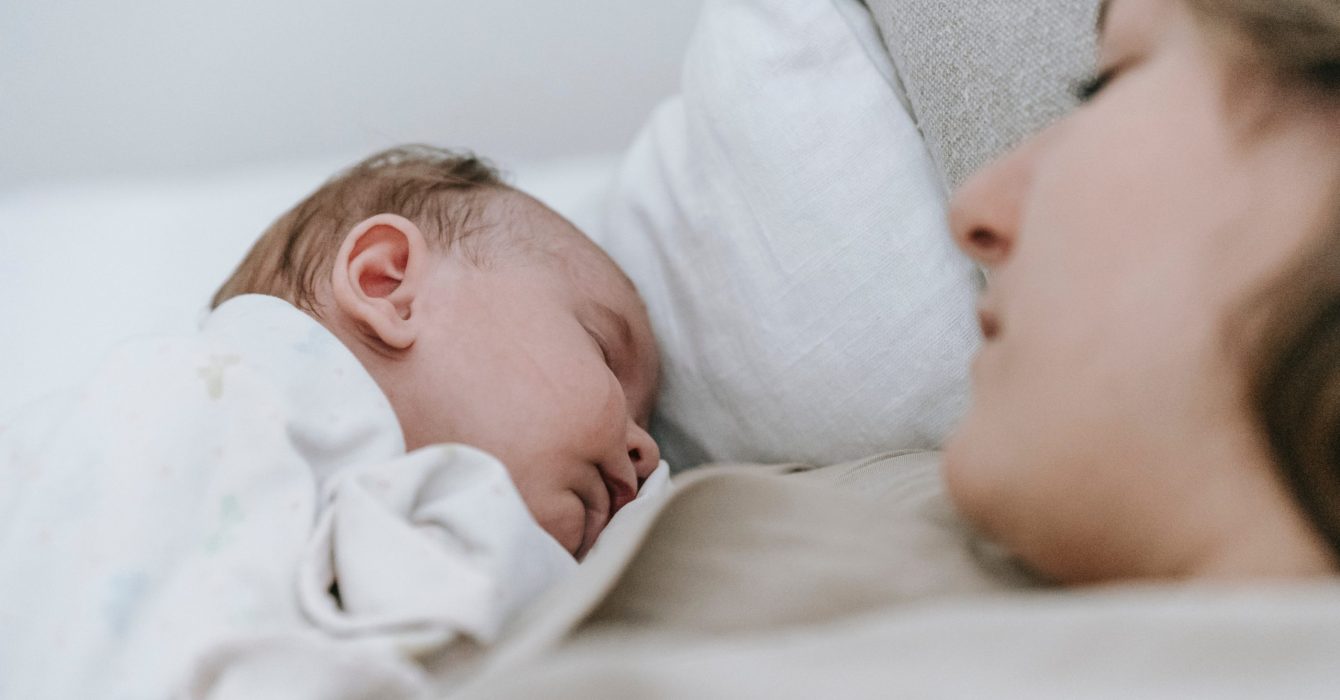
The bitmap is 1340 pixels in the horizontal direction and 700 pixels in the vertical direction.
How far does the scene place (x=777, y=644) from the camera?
0.44 meters

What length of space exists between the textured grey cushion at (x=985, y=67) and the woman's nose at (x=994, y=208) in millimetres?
169

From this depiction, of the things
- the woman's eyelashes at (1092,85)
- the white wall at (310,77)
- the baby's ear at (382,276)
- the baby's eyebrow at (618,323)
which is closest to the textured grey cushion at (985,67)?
the woman's eyelashes at (1092,85)

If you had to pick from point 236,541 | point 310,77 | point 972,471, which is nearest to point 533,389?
point 236,541

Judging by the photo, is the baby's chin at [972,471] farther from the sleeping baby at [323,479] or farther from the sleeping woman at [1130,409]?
the sleeping baby at [323,479]

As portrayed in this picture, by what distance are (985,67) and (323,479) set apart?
1.90 feet

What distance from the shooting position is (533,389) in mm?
814

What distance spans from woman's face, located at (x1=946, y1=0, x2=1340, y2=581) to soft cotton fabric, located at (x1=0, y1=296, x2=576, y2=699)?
0.29 meters

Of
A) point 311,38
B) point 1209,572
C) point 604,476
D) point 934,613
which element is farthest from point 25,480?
point 311,38

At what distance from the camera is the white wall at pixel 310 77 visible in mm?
1223

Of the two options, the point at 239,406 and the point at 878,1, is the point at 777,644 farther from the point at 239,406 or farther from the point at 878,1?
the point at 878,1

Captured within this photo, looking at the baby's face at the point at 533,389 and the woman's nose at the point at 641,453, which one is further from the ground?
the baby's face at the point at 533,389

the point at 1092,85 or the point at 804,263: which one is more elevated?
the point at 1092,85

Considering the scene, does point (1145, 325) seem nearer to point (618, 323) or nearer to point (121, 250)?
point (618, 323)

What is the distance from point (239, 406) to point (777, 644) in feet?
1.30
